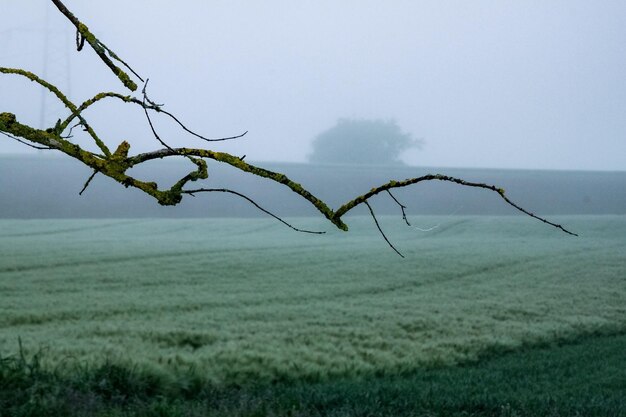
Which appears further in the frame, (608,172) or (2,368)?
(608,172)

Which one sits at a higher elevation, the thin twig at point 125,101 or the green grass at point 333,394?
the thin twig at point 125,101

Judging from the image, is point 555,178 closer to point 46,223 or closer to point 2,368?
point 46,223

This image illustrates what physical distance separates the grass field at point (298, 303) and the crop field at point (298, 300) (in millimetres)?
26

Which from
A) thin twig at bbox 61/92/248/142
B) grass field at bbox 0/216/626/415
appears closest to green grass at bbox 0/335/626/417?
grass field at bbox 0/216/626/415

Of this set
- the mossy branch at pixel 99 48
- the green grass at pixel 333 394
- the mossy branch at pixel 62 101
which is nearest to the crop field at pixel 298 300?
the green grass at pixel 333 394

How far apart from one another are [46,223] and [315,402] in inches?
683

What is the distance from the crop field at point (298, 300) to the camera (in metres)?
6.50

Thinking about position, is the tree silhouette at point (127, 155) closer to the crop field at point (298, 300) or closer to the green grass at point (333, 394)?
the green grass at point (333, 394)

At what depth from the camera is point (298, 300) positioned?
971 centimetres

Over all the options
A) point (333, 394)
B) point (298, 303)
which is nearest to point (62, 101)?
point (333, 394)

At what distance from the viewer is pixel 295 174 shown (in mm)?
28328

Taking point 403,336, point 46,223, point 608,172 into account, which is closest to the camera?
point 403,336

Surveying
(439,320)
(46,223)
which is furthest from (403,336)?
(46,223)

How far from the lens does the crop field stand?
6.50 m
